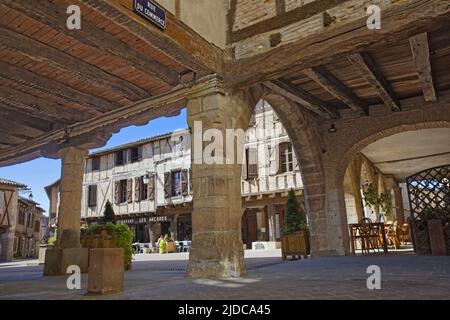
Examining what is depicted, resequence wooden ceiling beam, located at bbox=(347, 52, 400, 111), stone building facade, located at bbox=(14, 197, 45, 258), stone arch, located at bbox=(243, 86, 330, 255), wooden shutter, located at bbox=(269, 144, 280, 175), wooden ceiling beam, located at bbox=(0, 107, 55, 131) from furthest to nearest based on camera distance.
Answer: stone building facade, located at bbox=(14, 197, 45, 258)
wooden shutter, located at bbox=(269, 144, 280, 175)
stone arch, located at bbox=(243, 86, 330, 255)
wooden ceiling beam, located at bbox=(0, 107, 55, 131)
wooden ceiling beam, located at bbox=(347, 52, 400, 111)

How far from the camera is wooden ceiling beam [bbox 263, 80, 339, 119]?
6969mm

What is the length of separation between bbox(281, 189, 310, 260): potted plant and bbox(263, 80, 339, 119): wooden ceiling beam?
2.27 m

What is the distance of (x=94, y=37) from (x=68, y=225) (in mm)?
4036

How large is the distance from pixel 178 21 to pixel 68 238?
4.56 m

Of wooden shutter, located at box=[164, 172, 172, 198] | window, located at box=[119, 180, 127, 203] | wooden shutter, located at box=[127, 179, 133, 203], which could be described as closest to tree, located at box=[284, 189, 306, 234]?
wooden shutter, located at box=[164, 172, 172, 198]

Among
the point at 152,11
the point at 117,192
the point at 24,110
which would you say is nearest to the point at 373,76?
the point at 152,11

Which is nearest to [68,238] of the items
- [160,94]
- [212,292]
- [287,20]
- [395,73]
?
[160,94]

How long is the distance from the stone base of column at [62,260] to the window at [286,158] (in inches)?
448

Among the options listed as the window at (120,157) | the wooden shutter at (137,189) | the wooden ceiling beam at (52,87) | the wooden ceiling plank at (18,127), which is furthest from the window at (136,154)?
the wooden ceiling beam at (52,87)

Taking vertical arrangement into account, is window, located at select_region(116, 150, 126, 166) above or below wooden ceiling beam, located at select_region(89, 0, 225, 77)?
above

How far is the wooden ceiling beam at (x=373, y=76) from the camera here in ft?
19.2

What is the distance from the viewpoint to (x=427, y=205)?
8812mm

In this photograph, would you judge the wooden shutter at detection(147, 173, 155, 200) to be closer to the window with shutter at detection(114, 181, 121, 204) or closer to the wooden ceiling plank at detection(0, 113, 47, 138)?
the window with shutter at detection(114, 181, 121, 204)

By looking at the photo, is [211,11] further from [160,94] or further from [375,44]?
[375,44]
